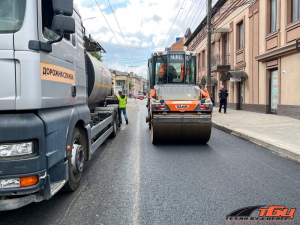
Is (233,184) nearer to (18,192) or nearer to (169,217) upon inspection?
(169,217)

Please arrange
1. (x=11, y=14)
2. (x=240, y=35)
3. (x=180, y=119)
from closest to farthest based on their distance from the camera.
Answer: (x=11, y=14)
(x=180, y=119)
(x=240, y=35)

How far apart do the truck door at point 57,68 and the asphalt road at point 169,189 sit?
145 centimetres

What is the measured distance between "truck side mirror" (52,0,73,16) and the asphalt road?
252 centimetres

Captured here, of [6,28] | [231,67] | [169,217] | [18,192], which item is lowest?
[169,217]

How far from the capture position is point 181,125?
24.8ft

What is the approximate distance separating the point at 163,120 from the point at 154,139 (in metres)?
0.70

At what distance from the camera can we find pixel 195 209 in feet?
11.9

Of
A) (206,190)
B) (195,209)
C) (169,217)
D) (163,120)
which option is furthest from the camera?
(163,120)

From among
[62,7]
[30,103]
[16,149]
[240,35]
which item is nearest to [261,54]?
[240,35]

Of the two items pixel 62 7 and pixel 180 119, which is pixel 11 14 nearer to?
pixel 62 7

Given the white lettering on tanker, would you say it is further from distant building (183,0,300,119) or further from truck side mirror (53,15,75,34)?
distant building (183,0,300,119)

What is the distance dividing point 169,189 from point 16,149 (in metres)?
2.48

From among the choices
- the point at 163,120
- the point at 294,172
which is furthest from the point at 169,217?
the point at 163,120

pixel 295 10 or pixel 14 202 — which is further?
pixel 295 10
